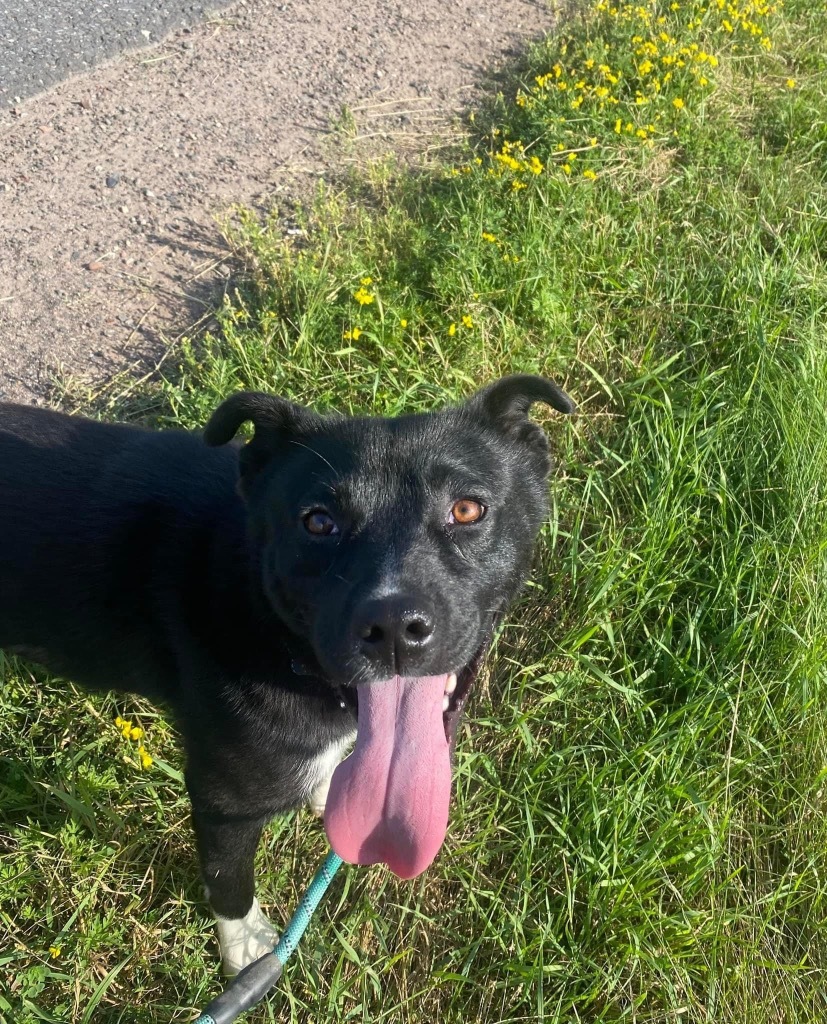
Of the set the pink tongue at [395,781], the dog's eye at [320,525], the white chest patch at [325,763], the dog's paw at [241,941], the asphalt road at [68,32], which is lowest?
the dog's paw at [241,941]

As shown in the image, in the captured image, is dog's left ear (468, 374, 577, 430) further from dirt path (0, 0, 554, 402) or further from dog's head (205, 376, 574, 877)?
dirt path (0, 0, 554, 402)

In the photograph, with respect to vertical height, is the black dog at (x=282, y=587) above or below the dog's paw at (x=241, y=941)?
above

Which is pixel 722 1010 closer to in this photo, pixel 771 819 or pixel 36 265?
pixel 771 819

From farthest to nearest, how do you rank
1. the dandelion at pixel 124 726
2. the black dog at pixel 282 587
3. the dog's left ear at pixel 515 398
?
1. the dandelion at pixel 124 726
2. the dog's left ear at pixel 515 398
3. the black dog at pixel 282 587

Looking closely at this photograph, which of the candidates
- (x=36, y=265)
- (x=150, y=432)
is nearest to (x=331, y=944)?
(x=150, y=432)

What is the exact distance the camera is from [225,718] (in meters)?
2.14

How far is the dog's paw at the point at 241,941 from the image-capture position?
2396mm

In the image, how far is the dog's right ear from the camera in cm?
210

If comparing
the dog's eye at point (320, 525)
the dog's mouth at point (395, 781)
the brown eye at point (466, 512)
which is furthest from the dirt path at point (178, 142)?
the dog's mouth at point (395, 781)

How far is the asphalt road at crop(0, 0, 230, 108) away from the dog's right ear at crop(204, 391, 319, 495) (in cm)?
350

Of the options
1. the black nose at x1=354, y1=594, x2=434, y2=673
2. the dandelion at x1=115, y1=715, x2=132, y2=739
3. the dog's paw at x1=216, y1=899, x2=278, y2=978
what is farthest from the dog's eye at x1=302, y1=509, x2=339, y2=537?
the dog's paw at x1=216, y1=899, x2=278, y2=978

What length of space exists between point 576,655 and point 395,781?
108 cm

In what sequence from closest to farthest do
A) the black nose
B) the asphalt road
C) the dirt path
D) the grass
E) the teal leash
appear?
the black nose < the teal leash < the grass < the dirt path < the asphalt road

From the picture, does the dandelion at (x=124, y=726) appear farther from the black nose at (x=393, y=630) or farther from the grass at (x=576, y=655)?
the black nose at (x=393, y=630)
